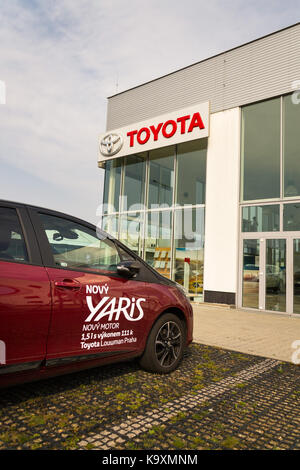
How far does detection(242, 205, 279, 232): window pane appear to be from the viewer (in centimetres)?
1057

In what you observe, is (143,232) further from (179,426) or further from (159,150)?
(179,426)

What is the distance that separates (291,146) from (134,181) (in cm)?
651

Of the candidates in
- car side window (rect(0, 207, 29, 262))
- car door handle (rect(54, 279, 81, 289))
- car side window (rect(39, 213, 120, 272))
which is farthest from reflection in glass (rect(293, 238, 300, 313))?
car side window (rect(0, 207, 29, 262))

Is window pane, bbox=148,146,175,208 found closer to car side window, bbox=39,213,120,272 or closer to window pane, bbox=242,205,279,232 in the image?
window pane, bbox=242,205,279,232

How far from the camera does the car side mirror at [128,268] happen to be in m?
3.48

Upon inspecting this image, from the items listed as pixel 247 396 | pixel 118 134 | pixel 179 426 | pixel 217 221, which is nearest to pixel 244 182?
pixel 217 221

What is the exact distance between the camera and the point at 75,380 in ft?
11.7

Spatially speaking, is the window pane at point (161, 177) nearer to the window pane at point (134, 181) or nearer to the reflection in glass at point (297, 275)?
the window pane at point (134, 181)

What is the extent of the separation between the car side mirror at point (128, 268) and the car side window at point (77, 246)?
2.6 inches

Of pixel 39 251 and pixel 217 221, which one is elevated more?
pixel 217 221

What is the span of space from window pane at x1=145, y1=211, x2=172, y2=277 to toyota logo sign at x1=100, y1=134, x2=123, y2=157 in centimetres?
339

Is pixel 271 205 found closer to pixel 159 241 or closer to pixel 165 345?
pixel 159 241

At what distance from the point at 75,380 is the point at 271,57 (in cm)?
1160

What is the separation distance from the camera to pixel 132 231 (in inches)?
570
